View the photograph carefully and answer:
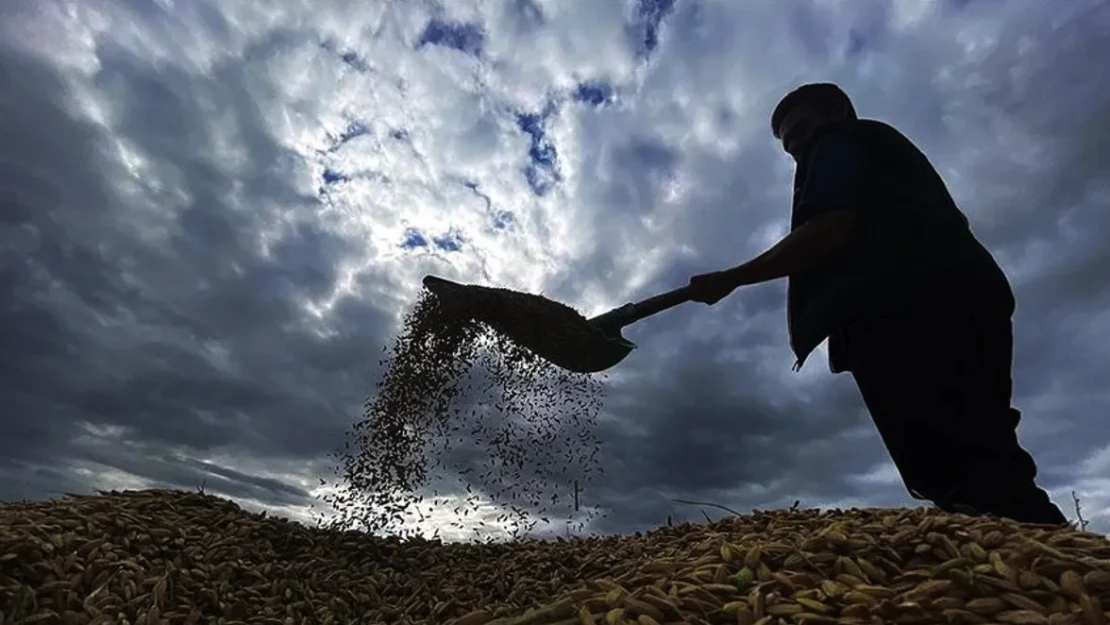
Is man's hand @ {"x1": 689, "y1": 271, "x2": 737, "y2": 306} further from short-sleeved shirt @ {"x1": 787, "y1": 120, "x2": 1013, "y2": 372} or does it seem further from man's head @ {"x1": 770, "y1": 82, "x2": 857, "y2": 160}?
man's head @ {"x1": 770, "y1": 82, "x2": 857, "y2": 160}

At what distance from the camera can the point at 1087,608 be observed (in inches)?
75.8

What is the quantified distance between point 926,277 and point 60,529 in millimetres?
4106

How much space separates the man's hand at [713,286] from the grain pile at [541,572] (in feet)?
3.74

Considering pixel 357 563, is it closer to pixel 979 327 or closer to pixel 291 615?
pixel 291 615

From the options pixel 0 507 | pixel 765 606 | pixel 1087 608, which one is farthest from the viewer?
pixel 0 507

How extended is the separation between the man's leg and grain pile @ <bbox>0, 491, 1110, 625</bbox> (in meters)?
0.32

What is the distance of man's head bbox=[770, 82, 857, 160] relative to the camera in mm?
4137

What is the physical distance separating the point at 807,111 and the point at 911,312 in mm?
1260

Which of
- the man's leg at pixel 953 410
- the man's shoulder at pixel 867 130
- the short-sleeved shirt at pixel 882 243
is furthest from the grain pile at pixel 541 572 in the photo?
the man's shoulder at pixel 867 130

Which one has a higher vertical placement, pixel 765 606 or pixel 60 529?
pixel 60 529

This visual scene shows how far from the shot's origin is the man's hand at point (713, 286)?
4.09 m

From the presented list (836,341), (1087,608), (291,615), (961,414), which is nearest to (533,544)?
(291,615)

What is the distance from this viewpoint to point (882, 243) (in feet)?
11.7

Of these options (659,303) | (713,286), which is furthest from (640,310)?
(713,286)
